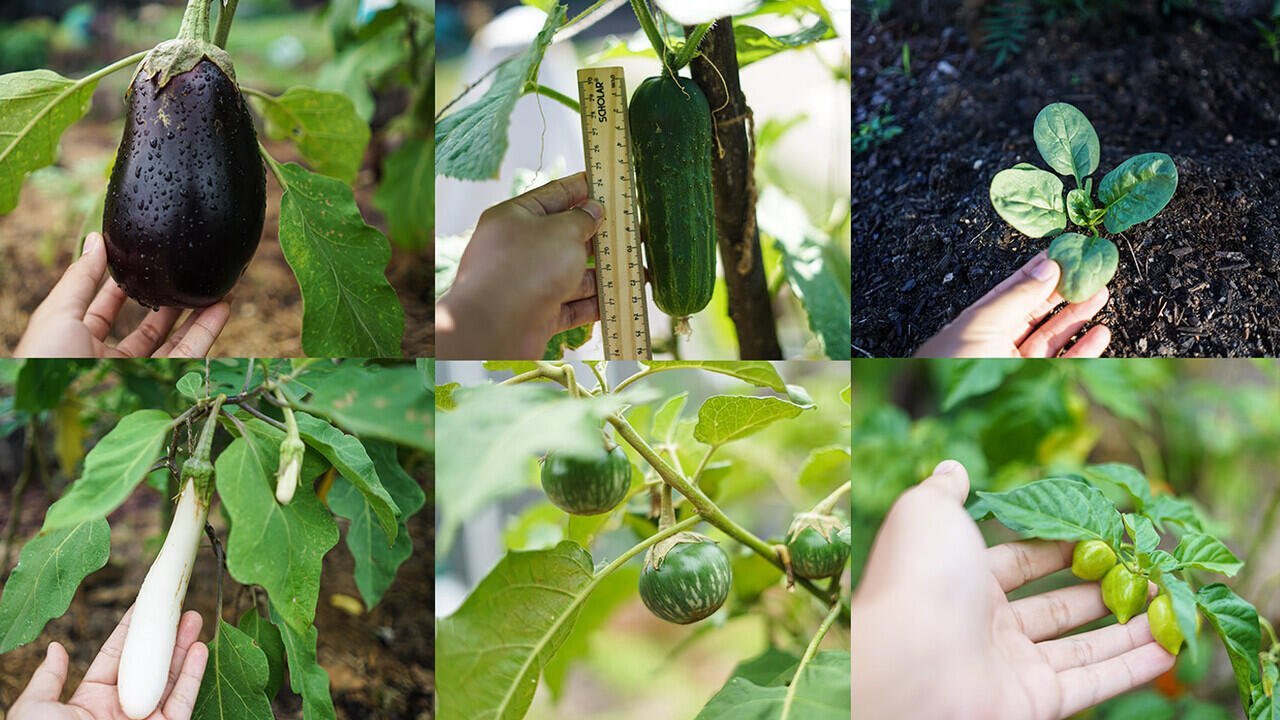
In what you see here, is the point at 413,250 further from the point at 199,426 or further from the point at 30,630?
the point at 30,630

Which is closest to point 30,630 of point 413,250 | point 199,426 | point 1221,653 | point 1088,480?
point 199,426

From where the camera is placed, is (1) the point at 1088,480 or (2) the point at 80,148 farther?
(2) the point at 80,148

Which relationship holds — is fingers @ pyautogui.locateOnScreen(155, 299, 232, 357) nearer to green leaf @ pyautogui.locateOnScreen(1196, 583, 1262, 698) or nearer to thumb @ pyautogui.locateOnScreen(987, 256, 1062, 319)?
thumb @ pyautogui.locateOnScreen(987, 256, 1062, 319)

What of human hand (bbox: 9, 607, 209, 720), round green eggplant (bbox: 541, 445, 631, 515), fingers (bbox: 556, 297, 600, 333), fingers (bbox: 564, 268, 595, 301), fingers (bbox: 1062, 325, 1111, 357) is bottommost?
human hand (bbox: 9, 607, 209, 720)

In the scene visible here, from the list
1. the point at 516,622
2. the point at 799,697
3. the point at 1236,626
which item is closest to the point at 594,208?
the point at 516,622

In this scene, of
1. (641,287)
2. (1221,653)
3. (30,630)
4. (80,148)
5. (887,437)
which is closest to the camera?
(30,630)

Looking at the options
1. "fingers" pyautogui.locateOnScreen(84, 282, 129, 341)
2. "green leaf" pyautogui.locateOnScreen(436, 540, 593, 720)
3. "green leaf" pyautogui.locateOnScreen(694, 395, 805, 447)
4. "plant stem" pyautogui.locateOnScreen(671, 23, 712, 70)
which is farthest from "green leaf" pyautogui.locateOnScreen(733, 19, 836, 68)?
"fingers" pyautogui.locateOnScreen(84, 282, 129, 341)
